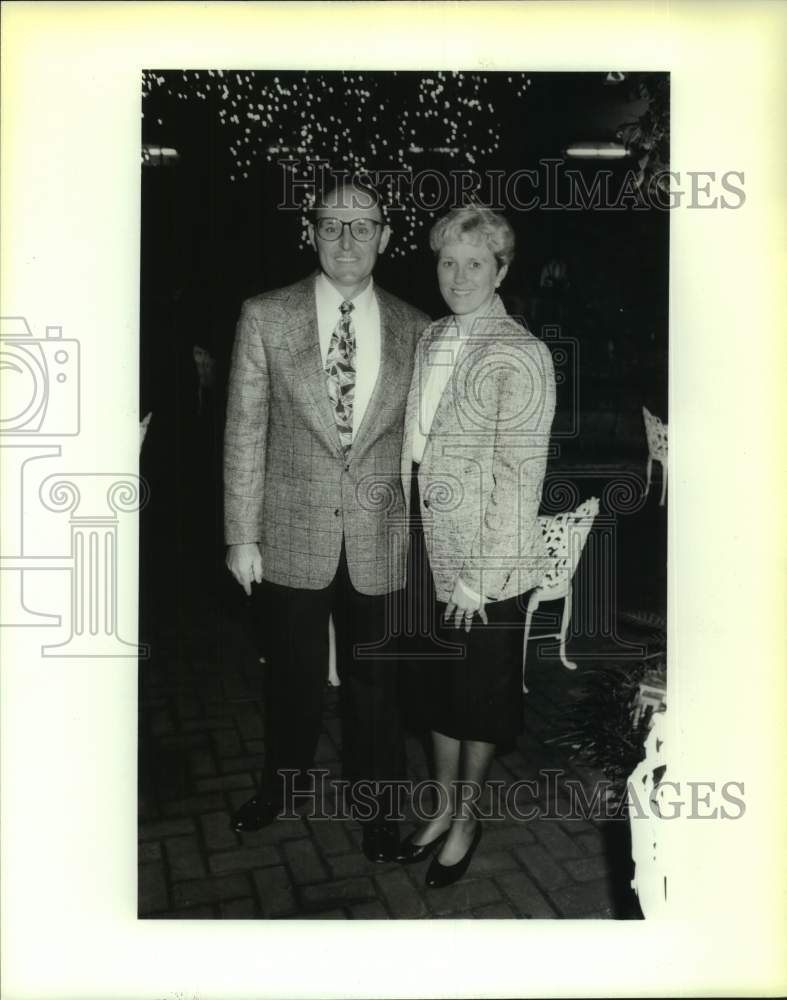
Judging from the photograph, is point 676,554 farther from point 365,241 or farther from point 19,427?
point 19,427

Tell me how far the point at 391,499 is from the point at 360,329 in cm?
51

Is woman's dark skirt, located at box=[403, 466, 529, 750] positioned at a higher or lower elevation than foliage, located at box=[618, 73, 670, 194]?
lower

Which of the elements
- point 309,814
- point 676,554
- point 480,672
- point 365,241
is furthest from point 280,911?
point 365,241

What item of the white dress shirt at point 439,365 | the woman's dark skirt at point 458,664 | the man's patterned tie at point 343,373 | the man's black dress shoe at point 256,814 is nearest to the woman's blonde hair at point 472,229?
the white dress shirt at point 439,365

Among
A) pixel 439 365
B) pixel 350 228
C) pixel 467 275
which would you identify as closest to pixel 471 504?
pixel 439 365

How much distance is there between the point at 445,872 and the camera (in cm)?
264

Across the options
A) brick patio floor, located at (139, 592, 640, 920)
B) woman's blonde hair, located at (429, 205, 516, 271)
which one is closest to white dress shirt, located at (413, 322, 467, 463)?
woman's blonde hair, located at (429, 205, 516, 271)

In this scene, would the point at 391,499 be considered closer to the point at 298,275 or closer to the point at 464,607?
the point at 464,607

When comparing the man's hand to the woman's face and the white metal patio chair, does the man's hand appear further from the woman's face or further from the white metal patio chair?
the woman's face

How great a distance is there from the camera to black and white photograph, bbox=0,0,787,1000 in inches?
101

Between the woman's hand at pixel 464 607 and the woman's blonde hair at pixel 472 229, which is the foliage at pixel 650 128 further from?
the woman's hand at pixel 464 607

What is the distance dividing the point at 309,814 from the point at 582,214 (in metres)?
1.96

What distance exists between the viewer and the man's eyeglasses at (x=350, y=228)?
101 inches

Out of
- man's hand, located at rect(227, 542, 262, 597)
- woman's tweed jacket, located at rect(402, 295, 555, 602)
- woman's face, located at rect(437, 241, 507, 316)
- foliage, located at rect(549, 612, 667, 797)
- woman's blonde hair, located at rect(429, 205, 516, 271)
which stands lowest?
foliage, located at rect(549, 612, 667, 797)
